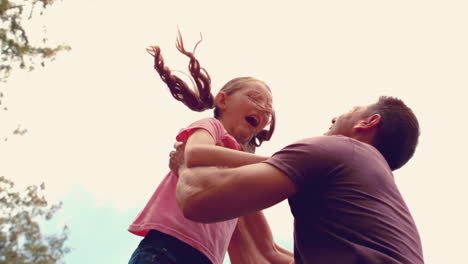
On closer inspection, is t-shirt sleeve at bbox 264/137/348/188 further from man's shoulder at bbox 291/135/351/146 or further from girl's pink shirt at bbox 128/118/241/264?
girl's pink shirt at bbox 128/118/241/264

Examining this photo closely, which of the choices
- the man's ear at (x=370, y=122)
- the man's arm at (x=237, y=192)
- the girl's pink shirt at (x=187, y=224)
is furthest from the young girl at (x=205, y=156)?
the man's ear at (x=370, y=122)

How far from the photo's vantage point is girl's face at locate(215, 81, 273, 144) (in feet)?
11.0

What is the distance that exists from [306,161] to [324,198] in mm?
146

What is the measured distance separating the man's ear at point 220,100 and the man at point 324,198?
1.67m

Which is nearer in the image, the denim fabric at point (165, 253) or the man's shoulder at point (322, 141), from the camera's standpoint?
the man's shoulder at point (322, 141)

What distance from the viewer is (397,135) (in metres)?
2.20

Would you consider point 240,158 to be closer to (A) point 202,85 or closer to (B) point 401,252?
(B) point 401,252

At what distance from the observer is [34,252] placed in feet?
36.6

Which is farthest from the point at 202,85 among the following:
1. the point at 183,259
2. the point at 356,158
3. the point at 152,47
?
the point at 356,158

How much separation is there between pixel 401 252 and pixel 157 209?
64.5 inches

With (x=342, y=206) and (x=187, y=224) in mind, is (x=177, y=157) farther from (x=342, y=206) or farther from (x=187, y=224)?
(x=342, y=206)

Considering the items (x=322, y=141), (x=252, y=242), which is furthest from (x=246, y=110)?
(x=322, y=141)

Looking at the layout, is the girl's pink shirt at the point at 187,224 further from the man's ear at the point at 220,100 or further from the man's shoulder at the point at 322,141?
the man's shoulder at the point at 322,141

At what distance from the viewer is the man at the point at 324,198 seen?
158 centimetres
